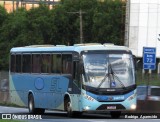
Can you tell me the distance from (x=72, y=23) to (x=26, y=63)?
53167mm

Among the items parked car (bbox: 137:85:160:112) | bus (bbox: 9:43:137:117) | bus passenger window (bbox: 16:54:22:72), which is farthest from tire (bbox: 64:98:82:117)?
bus passenger window (bbox: 16:54:22:72)

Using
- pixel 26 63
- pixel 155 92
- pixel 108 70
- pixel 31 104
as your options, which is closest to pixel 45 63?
pixel 26 63

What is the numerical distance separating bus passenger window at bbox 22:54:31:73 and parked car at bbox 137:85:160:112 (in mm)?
5270

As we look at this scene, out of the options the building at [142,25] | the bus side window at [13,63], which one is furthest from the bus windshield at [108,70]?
the building at [142,25]

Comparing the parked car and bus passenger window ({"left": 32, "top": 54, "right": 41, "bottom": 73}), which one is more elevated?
bus passenger window ({"left": 32, "top": 54, "right": 41, "bottom": 73})

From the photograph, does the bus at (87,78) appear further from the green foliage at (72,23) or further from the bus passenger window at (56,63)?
the green foliage at (72,23)

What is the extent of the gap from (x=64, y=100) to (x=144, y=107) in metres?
4.67

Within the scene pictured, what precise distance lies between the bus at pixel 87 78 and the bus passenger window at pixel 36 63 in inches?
1.8

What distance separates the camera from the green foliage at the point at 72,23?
82562mm

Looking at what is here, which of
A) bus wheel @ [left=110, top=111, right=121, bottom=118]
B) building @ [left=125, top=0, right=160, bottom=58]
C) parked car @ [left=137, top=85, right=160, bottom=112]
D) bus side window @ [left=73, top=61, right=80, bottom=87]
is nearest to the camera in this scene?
bus side window @ [left=73, top=61, right=80, bottom=87]

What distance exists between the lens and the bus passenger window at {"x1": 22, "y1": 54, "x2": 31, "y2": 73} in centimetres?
3219

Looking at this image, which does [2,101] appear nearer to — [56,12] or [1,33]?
[56,12]

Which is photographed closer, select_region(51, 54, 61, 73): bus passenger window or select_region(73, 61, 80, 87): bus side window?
select_region(73, 61, 80, 87): bus side window

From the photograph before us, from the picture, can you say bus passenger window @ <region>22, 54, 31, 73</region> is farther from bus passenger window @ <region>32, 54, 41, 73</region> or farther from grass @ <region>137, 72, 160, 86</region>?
grass @ <region>137, 72, 160, 86</region>
